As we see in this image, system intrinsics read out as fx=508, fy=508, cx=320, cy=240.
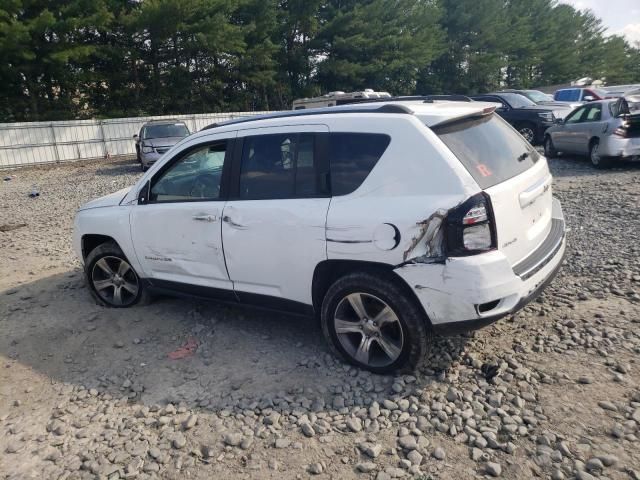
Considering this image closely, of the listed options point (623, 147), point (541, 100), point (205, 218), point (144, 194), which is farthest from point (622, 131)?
point (144, 194)

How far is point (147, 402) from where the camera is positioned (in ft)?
11.5

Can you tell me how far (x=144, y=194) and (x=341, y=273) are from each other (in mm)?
2110

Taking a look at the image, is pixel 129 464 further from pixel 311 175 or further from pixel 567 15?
→ pixel 567 15

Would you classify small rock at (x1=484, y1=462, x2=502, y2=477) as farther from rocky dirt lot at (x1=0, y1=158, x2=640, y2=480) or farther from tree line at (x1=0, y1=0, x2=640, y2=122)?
tree line at (x1=0, y1=0, x2=640, y2=122)

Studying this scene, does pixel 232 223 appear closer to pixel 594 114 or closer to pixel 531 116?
pixel 594 114

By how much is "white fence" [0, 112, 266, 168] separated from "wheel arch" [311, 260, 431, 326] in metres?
17.2

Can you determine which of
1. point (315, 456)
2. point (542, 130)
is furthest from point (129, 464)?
point (542, 130)

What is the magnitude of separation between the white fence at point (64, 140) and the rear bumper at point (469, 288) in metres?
17.9

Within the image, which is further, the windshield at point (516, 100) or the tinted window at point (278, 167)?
the windshield at point (516, 100)

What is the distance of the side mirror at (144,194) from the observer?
14.9ft

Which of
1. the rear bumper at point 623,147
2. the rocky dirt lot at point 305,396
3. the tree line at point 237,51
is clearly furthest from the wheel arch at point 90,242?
the tree line at point 237,51

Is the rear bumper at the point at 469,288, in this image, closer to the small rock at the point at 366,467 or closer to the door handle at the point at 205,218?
the small rock at the point at 366,467

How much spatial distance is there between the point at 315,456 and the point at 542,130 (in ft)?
48.5

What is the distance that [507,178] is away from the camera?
11.0 feet
